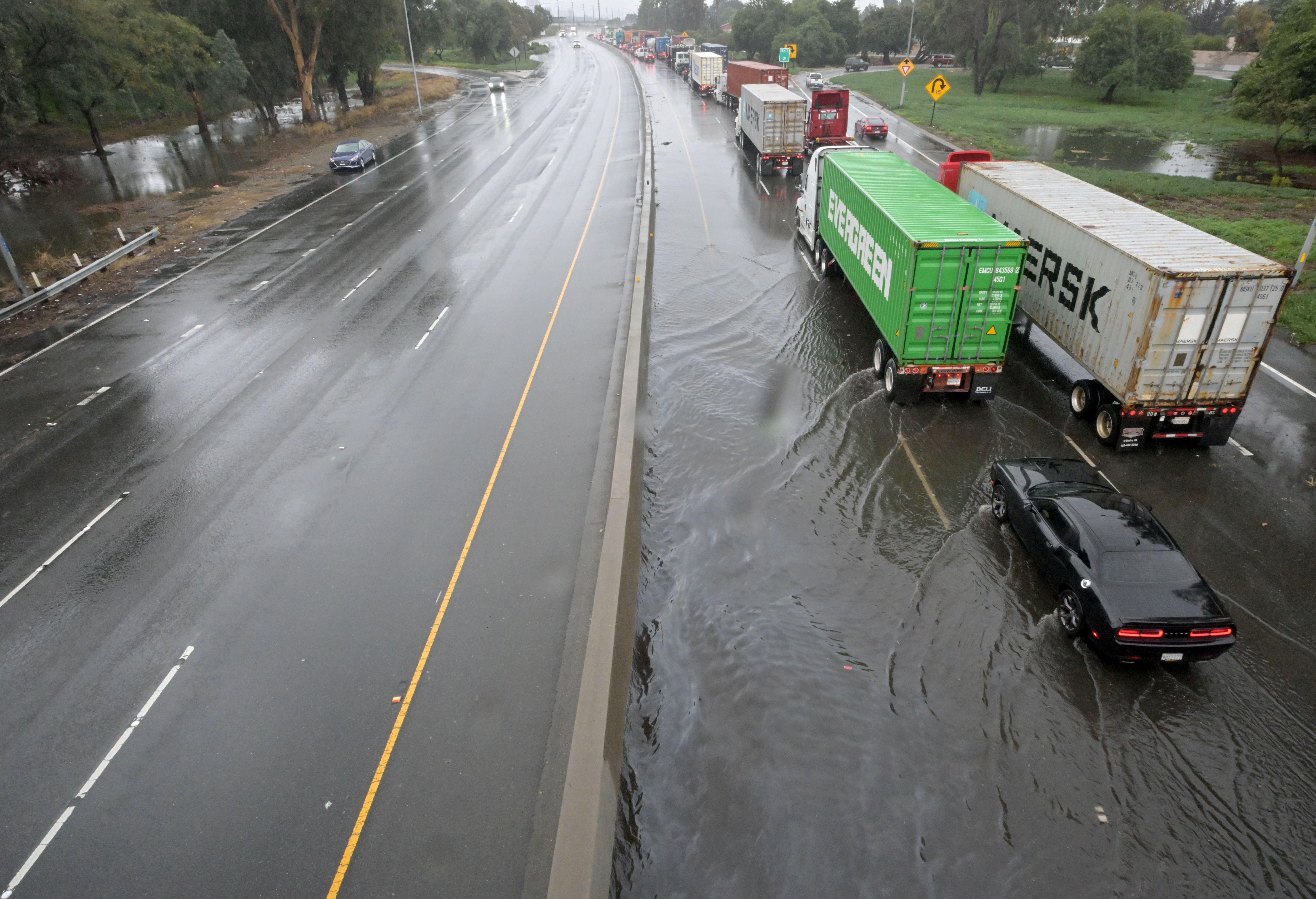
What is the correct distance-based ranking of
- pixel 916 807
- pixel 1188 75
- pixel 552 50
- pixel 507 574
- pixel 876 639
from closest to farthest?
1. pixel 916 807
2. pixel 876 639
3. pixel 507 574
4. pixel 1188 75
5. pixel 552 50

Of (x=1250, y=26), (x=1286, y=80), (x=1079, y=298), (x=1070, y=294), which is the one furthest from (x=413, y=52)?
(x=1250, y=26)

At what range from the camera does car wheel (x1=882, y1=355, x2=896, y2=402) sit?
15008 mm

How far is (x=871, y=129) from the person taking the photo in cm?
4438

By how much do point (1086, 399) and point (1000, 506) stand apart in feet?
14.4

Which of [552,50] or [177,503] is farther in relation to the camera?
[552,50]

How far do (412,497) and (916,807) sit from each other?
9.04 meters

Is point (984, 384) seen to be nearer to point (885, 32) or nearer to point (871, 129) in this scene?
point (871, 129)

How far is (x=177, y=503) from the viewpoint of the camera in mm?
A: 13023

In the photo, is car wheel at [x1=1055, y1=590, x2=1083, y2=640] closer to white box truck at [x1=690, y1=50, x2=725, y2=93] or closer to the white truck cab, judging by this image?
the white truck cab

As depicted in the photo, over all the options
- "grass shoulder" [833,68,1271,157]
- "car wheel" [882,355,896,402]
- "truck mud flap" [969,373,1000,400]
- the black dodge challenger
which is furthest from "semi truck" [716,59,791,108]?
the black dodge challenger

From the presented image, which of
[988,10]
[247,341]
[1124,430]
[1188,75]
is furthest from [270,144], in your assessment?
[1188,75]

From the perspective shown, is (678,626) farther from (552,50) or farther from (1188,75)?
(552,50)

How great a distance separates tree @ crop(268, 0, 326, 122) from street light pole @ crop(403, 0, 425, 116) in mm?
7737

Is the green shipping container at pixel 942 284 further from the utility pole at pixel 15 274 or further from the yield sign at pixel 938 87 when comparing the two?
the yield sign at pixel 938 87
